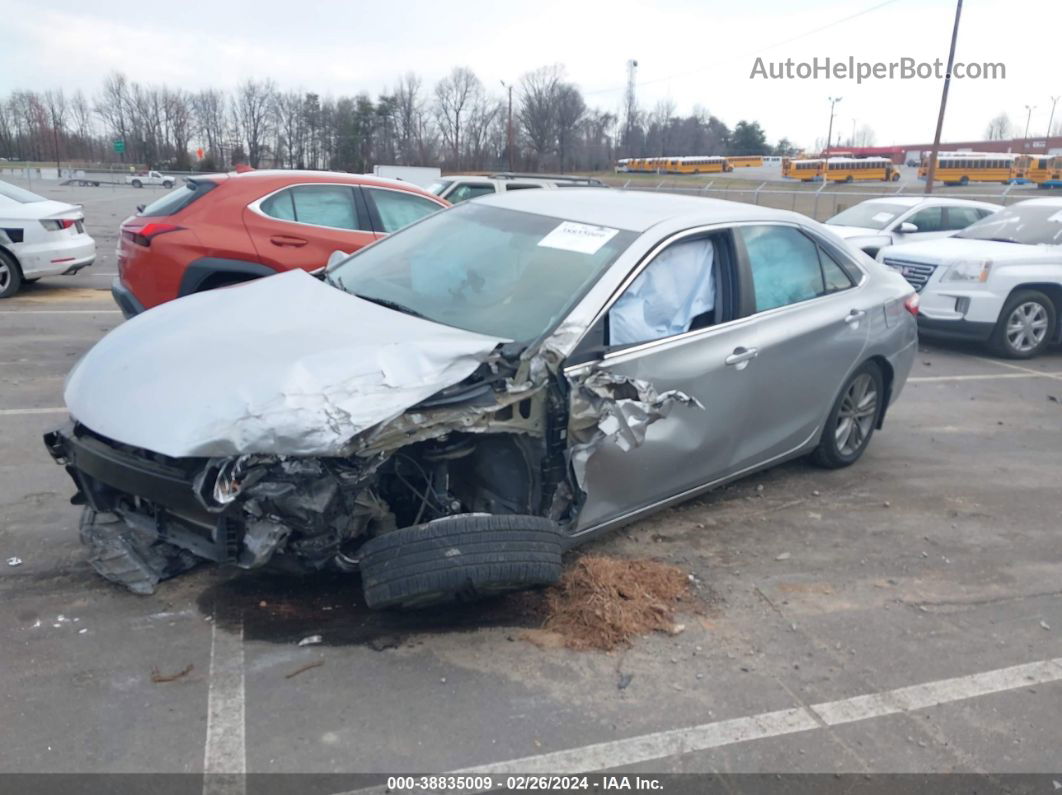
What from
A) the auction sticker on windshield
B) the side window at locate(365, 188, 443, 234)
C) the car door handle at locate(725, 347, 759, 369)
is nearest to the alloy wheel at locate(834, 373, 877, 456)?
the car door handle at locate(725, 347, 759, 369)

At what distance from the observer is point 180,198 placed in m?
7.69

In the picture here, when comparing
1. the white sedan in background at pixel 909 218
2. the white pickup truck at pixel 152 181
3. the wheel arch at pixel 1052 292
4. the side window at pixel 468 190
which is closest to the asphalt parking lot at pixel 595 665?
the wheel arch at pixel 1052 292

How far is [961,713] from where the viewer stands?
132 inches

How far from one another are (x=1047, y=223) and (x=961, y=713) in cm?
922

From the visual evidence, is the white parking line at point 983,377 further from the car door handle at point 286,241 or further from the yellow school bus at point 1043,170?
the yellow school bus at point 1043,170

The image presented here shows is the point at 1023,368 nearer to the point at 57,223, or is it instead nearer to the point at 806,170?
the point at 57,223

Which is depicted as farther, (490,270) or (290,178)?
(290,178)

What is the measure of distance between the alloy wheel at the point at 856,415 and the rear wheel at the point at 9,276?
33.2ft

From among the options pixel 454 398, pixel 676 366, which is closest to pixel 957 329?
pixel 676 366

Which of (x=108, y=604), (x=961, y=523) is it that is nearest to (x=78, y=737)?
(x=108, y=604)

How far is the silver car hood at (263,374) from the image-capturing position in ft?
10.5

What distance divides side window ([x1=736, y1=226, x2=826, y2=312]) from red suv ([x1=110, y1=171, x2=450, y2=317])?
410 cm

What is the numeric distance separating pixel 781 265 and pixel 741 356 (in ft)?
2.89

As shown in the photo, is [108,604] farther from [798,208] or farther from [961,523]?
[798,208]
